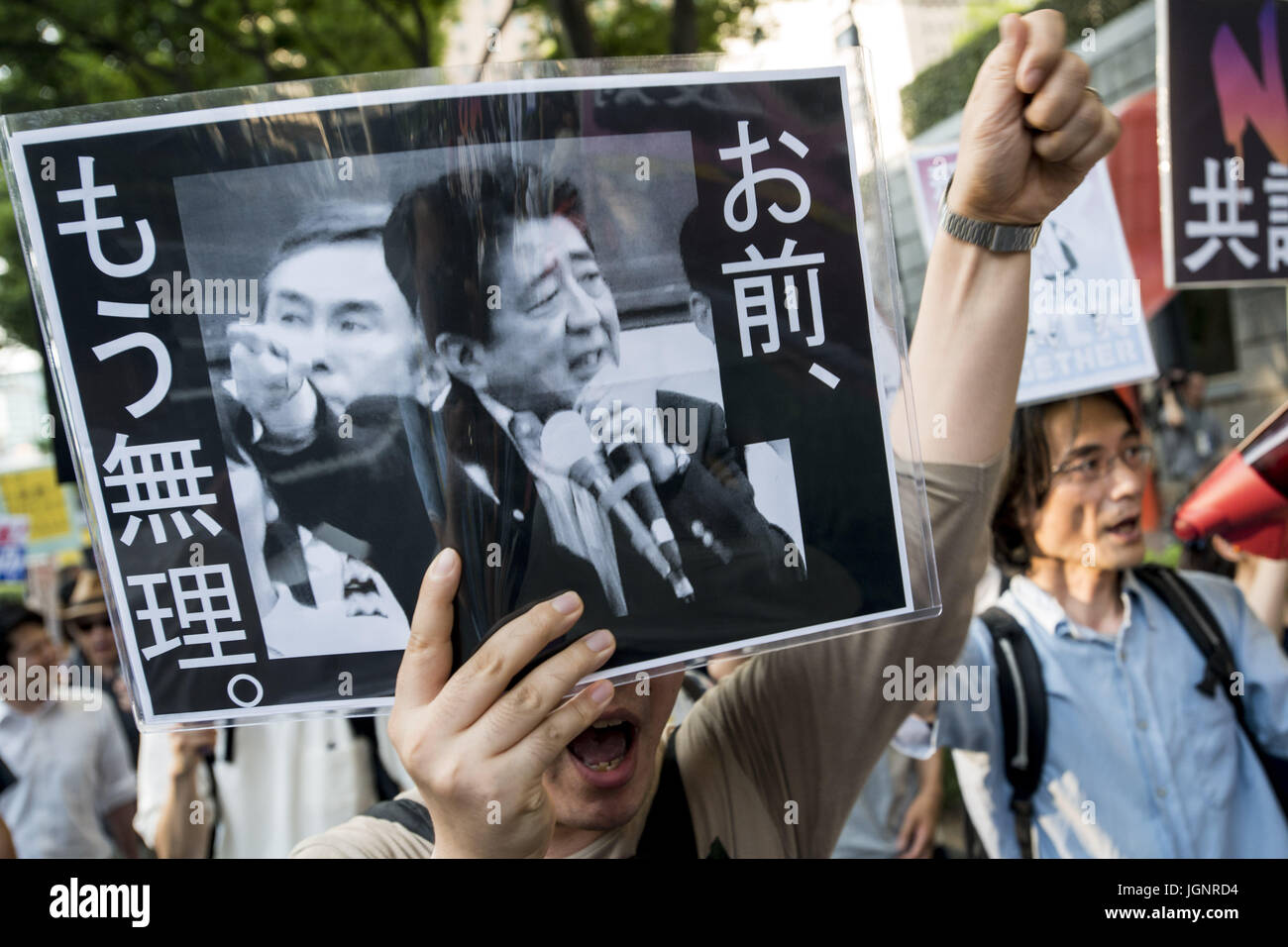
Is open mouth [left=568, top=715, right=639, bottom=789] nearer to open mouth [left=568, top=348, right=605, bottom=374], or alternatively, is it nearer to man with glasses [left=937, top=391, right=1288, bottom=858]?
open mouth [left=568, top=348, right=605, bottom=374]

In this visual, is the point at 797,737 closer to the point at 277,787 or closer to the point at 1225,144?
the point at 277,787

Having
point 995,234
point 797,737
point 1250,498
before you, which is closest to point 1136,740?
point 1250,498

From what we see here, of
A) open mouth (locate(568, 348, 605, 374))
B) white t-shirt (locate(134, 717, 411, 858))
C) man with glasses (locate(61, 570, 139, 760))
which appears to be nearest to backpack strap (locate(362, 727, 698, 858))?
open mouth (locate(568, 348, 605, 374))

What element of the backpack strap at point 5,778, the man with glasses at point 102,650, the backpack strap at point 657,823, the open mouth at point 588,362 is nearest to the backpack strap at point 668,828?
the backpack strap at point 657,823

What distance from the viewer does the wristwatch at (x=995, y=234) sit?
4.26ft

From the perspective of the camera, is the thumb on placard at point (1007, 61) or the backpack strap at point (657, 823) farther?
the backpack strap at point (657, 823)

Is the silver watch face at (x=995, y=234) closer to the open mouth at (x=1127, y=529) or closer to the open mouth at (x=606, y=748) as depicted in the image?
the open mouth at (x=606, y=748)

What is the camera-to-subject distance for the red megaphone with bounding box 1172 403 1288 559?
7.04ft

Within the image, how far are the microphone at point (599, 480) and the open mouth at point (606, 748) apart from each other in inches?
10.7

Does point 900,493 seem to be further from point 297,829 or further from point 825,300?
point 297,829

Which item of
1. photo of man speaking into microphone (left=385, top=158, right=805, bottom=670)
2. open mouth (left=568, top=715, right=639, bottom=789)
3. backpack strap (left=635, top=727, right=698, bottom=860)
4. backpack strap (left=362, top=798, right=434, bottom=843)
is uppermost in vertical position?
photo of man speaking into microphone (left=385, top=158, right=805, bottom=670)

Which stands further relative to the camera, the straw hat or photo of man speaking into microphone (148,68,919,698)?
the straw hat

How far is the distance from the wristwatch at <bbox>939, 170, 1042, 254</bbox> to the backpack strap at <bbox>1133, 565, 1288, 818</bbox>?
1273 mm
